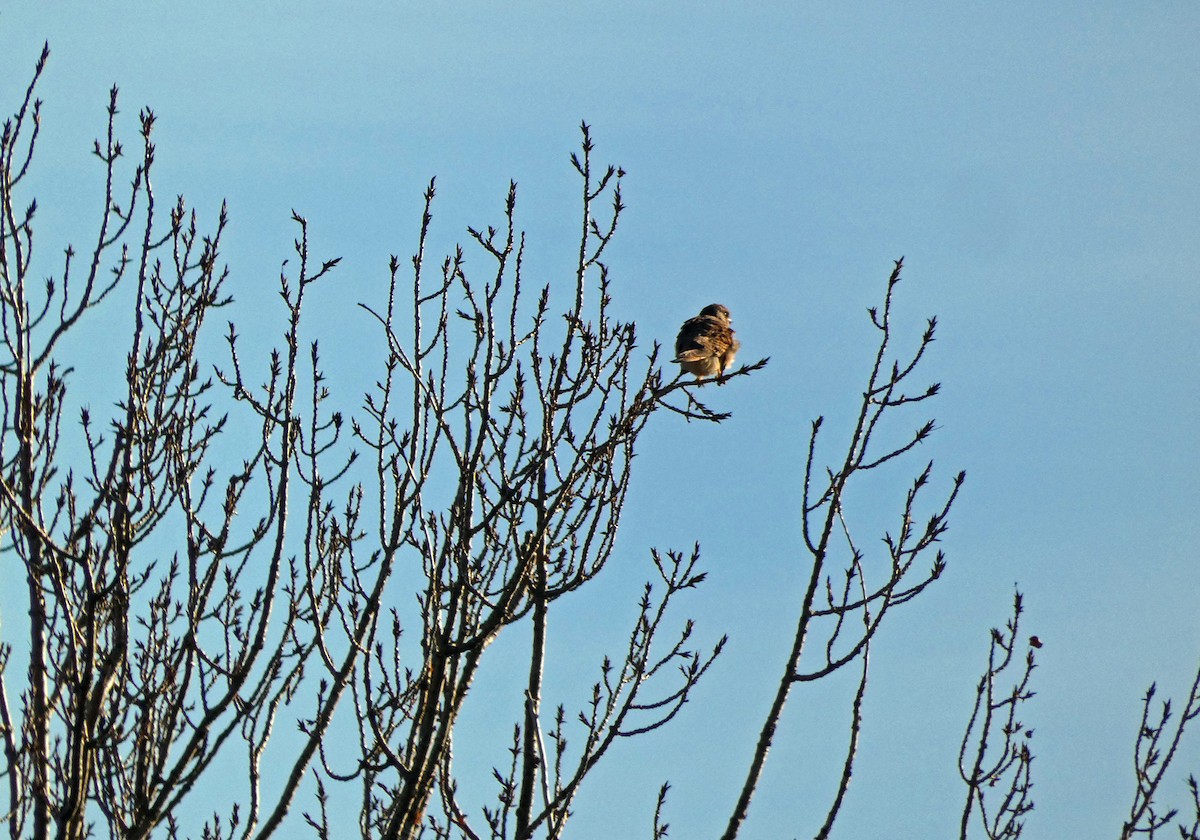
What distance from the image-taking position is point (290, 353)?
5.16 metres

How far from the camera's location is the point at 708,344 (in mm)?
11711

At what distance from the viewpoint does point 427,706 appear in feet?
13.1

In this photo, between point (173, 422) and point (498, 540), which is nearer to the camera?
point (498, 540)

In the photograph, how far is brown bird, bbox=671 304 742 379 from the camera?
1166 centimetres

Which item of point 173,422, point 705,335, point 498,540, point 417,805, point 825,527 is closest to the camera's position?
point 417,805

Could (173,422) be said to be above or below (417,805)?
above

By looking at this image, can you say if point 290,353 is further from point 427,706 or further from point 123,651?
point 427,706

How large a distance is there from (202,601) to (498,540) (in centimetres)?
106

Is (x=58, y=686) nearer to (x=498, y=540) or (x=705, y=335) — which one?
(x=498, y=540)

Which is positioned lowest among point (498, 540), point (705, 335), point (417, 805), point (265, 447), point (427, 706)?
point (417, 805)

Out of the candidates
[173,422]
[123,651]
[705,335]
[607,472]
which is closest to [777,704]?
[607,472]

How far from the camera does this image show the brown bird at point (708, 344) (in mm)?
11656

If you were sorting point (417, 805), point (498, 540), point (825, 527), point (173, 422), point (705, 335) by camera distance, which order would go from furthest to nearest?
point (705, 335) → point (173, 422) → point (498, 540) → point (825, 527) → point (417, 805)

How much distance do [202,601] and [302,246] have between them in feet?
4.49
